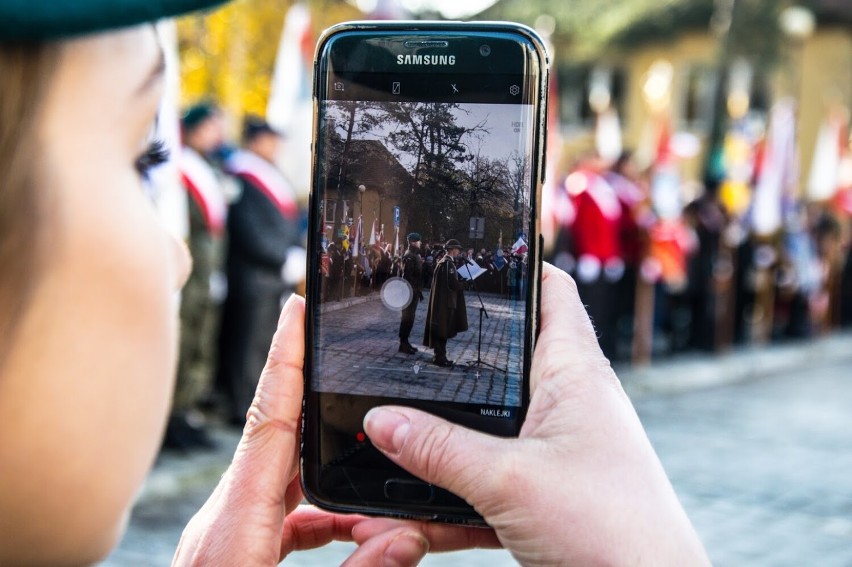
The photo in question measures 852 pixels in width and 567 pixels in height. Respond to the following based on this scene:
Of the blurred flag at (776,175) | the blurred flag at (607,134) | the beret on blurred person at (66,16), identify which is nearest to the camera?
the beret on blurred person at (66,16)

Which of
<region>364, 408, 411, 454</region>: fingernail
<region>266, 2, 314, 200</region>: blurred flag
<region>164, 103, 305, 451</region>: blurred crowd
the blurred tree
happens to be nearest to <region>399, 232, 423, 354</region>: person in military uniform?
<region>364, 408, 411, 454</region>: fingernail

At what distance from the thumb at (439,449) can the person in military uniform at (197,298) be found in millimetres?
5782

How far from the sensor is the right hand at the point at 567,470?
1.25 m

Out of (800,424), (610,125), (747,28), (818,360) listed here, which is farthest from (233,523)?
(747,28)

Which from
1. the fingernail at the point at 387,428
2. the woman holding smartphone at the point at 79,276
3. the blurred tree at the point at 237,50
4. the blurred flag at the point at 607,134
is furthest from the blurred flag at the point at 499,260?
the blurred tree at the point at 237,50

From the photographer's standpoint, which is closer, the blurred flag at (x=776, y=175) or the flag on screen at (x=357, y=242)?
the flag on screen at (x=357, y=242)

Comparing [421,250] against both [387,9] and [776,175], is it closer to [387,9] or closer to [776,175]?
[387,9]

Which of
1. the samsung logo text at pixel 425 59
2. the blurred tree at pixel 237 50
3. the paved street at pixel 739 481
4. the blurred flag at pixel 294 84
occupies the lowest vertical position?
the paved street at pixel 739 481

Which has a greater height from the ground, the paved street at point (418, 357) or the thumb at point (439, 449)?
the paved street at point (418, 357)

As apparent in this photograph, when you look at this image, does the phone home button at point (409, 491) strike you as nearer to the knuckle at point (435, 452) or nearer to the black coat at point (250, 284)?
the knuckle at point (435, 452)

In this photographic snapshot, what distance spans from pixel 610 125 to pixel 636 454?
12844 mm

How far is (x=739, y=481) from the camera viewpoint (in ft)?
23.1

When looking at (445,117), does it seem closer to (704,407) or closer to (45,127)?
(45,127)

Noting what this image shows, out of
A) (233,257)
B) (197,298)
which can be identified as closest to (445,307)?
(197,298)
